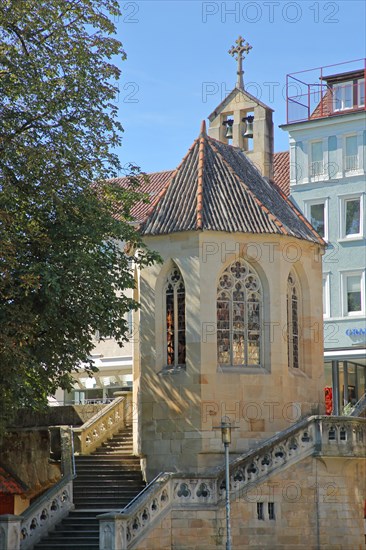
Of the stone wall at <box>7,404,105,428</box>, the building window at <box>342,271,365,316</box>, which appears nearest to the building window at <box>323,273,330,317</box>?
the building window at <box>342,271,365,316</box>

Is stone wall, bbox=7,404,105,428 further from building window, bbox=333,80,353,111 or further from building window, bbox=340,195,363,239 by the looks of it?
building window, bbox=333,80,353,111

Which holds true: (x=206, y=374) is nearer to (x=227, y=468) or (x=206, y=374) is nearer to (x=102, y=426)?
(x=227, y=468)

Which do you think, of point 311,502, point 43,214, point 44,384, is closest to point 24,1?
point 43,214

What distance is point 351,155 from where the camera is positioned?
177 feet

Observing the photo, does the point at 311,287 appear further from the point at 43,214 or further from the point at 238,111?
the point at 43,214

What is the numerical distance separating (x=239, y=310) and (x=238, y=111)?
7864 millimetres

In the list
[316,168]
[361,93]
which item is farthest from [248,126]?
[316,168]

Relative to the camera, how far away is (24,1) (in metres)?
33.1

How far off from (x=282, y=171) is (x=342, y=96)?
446 centimetres

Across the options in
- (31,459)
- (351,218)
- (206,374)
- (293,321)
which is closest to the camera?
(206,374)

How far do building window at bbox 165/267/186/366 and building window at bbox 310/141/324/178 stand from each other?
18.4m

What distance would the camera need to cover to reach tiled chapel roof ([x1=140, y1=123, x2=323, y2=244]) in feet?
123

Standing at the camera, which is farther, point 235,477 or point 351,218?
point 351,218

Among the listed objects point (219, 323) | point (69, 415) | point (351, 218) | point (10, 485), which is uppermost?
point (351, 218)
